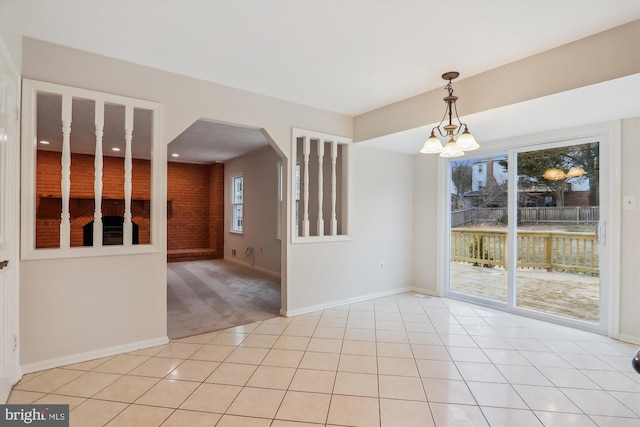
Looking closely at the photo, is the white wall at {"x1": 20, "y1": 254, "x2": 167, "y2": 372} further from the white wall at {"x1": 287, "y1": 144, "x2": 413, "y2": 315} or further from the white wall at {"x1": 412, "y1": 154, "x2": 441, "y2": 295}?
the white wall at {"x1": 412, "y1": 154, "x2": 441, "y2": 295}

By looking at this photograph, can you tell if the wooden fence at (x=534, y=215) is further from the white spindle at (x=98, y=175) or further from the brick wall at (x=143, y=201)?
the brick wall at (x=143, y=201)

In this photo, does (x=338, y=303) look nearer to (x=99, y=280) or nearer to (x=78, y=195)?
(x=99, y=280)

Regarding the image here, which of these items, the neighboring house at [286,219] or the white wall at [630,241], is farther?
the white wall at [630,241]

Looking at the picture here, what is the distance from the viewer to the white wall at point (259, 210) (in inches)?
248

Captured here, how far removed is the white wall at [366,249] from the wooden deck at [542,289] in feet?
3.05

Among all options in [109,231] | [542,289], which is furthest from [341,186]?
[109,231]

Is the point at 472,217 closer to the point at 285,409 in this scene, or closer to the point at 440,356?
the point at 440,356

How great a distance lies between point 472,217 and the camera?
4570 mm

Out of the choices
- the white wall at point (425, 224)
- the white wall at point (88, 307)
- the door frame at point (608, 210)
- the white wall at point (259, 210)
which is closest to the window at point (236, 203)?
the white wall at point (259, 210)

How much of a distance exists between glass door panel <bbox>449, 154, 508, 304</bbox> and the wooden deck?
0.04ft

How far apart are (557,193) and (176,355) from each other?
172 inches

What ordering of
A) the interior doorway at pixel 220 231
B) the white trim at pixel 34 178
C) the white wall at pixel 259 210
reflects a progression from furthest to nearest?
the white wall at pixel 259 210
the interior doorway at pixel 220 231
the white trim at pixel 34 178

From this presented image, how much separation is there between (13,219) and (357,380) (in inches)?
107

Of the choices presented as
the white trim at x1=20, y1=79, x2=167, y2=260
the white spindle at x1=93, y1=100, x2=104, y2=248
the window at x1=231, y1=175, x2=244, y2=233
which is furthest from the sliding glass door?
the window at x1=231, y1=175, x2=244, y2=233
